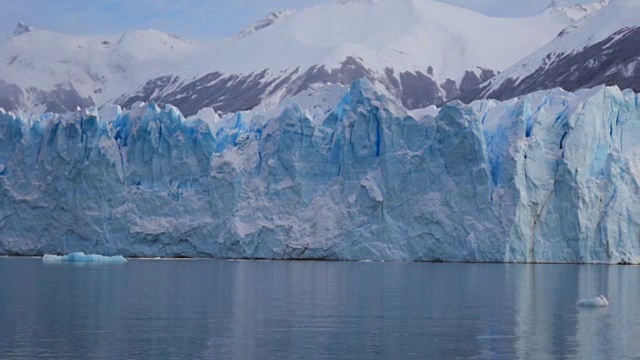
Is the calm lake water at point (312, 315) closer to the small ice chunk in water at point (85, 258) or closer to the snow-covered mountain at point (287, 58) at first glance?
the small ice chunk in water at point (85, 258)

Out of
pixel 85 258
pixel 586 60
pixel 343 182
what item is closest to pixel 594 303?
pixel 343 182

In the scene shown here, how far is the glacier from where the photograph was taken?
35031 millimetres

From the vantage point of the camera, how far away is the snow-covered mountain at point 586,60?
228 ft

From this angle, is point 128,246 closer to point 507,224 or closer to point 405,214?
point 405,214

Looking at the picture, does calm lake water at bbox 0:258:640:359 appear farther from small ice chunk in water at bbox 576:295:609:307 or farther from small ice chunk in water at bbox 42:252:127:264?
small ice chunk in water at bbox 42:252:127:264

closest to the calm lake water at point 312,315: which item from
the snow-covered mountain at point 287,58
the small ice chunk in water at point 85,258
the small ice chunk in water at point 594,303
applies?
the small ice chunk in water at point 594,303

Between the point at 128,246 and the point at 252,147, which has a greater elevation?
the point at 252,147

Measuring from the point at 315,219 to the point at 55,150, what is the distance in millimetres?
9598

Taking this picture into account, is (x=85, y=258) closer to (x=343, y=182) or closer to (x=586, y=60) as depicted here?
(x=343, y=182)

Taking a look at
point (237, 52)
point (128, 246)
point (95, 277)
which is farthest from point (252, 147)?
point (237, 52)

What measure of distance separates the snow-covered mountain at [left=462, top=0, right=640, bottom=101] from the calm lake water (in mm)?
41483

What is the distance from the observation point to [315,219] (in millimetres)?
36969

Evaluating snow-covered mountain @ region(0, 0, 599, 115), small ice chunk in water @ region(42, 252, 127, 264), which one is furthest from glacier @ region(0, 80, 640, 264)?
snow-covered mountain @ region(0, 0, 599, 115)

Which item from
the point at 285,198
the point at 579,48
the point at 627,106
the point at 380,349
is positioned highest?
the point at 579,48
